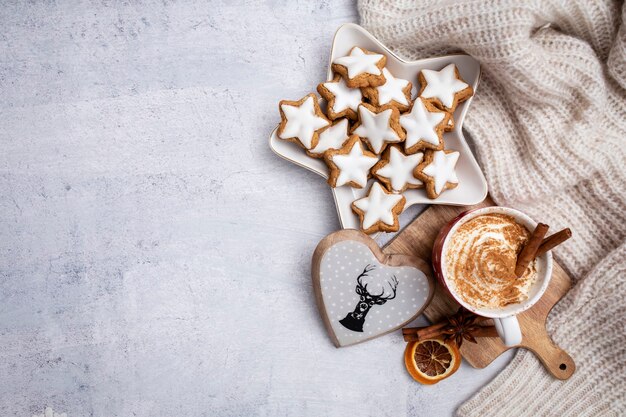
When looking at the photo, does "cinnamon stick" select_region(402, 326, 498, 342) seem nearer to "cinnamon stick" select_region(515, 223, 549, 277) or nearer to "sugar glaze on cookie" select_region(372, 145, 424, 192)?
"cinnamon stick" select_region(515, 223, 549, 277)

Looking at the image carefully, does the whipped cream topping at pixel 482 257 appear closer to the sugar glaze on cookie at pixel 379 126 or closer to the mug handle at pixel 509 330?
the mug handle at pixel 509 330

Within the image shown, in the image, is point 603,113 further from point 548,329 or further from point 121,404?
point 121,404

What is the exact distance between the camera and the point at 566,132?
3.50 ft

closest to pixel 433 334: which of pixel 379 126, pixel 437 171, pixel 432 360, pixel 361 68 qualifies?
pixel 432 360

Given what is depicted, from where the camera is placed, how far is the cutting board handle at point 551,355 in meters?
1.10

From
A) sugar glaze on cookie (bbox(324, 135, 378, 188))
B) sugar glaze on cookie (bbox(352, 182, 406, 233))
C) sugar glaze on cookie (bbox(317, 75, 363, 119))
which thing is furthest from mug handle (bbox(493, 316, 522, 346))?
sugar glaze on cookie (bbox(317, 75, 363, 119))

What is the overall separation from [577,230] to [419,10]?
56 centimetres

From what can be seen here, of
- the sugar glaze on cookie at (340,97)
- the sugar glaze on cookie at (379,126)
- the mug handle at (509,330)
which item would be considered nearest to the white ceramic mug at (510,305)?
the mug handle at (509,330)

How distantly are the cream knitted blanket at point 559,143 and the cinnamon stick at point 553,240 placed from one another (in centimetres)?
13

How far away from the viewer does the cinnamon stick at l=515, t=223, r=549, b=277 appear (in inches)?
37.2

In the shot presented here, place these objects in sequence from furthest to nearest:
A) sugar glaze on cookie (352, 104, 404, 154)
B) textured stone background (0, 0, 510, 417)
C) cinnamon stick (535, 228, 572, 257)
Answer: textured stone background (0, 0, 510, 417) < sugar glaze on cookie (352, 104, 404, 154) < cinnamon stick (535, 228, 572, 257)

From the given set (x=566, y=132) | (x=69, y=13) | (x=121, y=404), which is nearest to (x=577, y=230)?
(x=566, y=132)

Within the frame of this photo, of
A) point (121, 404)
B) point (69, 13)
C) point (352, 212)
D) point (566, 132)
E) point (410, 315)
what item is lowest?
point (121, 404)

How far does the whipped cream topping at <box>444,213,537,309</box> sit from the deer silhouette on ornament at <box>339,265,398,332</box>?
0.45ft
